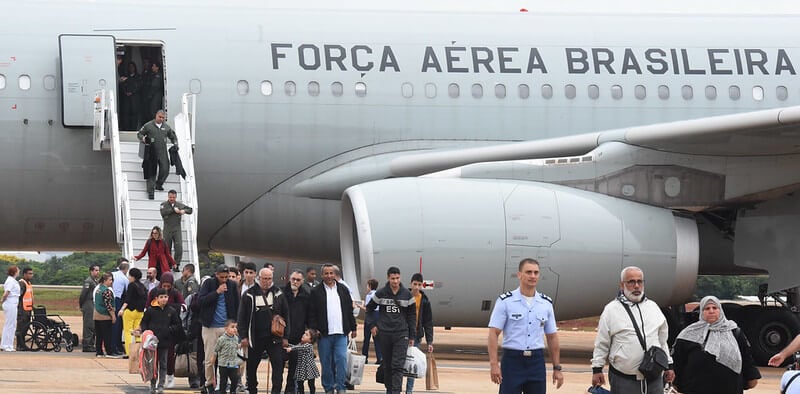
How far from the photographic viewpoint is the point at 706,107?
1838 centimetres

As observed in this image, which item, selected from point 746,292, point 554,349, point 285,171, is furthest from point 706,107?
point 746,292

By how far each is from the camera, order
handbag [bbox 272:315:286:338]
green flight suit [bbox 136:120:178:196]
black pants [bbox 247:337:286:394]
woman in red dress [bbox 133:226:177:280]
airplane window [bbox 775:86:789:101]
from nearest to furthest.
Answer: handbag [bbox 272:315:286:338] < black pants [bbox 247:337:286:394] < woman in red dress [bbox 133:226:177:280] < green flight suit [bbox 136:120:178:196] < airplane window [bbox 775:86:789:101]

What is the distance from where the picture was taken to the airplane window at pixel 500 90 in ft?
58.8

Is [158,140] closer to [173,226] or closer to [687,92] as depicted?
[173,226]

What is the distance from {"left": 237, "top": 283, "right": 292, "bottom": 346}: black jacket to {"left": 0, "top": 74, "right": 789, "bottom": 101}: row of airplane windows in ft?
19.6

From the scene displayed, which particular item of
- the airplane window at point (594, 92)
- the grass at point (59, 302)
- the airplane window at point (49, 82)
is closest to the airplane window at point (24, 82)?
the airplane window at point (49, 82)

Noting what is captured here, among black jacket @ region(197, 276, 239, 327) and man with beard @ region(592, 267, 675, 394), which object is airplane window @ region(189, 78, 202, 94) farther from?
man with beard @ region(592, 267, 675, 394)

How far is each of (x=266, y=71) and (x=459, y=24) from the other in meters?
2.73

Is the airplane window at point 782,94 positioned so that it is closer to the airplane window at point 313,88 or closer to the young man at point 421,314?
the airplane window at point 313,88

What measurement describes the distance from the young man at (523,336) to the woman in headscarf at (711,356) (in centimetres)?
90

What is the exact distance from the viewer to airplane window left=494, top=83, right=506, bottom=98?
17922 millimetres

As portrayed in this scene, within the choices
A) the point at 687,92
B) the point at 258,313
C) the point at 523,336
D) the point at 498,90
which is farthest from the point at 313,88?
the point at 523,336

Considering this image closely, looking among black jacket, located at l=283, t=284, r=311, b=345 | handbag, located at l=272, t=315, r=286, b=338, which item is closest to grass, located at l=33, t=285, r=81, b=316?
black jacket, located at l=283, t=284, r=311, b=345

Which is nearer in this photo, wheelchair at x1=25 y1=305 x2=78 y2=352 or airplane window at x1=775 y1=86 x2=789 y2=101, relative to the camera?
wheelchair at x1=25 y1=305 x2=78 y2=352
